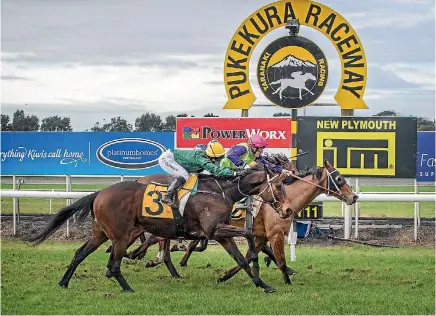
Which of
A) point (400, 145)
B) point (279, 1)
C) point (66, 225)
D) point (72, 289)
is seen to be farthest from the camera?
point (66, 225)

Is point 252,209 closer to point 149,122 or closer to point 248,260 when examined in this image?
point 248,260

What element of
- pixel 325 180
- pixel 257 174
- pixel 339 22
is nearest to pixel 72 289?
pixel 257 174

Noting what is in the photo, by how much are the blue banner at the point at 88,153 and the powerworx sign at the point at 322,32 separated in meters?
3.03

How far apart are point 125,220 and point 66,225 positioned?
22.5ft

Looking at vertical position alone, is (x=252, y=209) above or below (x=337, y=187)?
below

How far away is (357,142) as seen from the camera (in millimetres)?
13625

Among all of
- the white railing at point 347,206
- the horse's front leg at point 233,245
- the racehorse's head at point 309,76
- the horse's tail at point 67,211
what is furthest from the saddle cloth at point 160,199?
the racehorse's head at point 309,76

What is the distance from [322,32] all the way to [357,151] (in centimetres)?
238

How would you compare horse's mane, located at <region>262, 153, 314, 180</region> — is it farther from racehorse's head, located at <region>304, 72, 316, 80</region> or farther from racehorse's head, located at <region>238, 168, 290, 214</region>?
racehorse's head, located at <region>304, 72, 316, 80</region>

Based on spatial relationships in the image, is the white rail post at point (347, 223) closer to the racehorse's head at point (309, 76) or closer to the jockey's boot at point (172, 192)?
the racehorse's head at point (309, 76)

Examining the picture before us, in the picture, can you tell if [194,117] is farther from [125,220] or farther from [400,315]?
[400,315]

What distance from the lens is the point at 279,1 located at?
47.9 ft

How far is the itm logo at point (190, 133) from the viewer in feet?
47.0

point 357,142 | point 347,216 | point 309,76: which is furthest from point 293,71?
point 347,216
